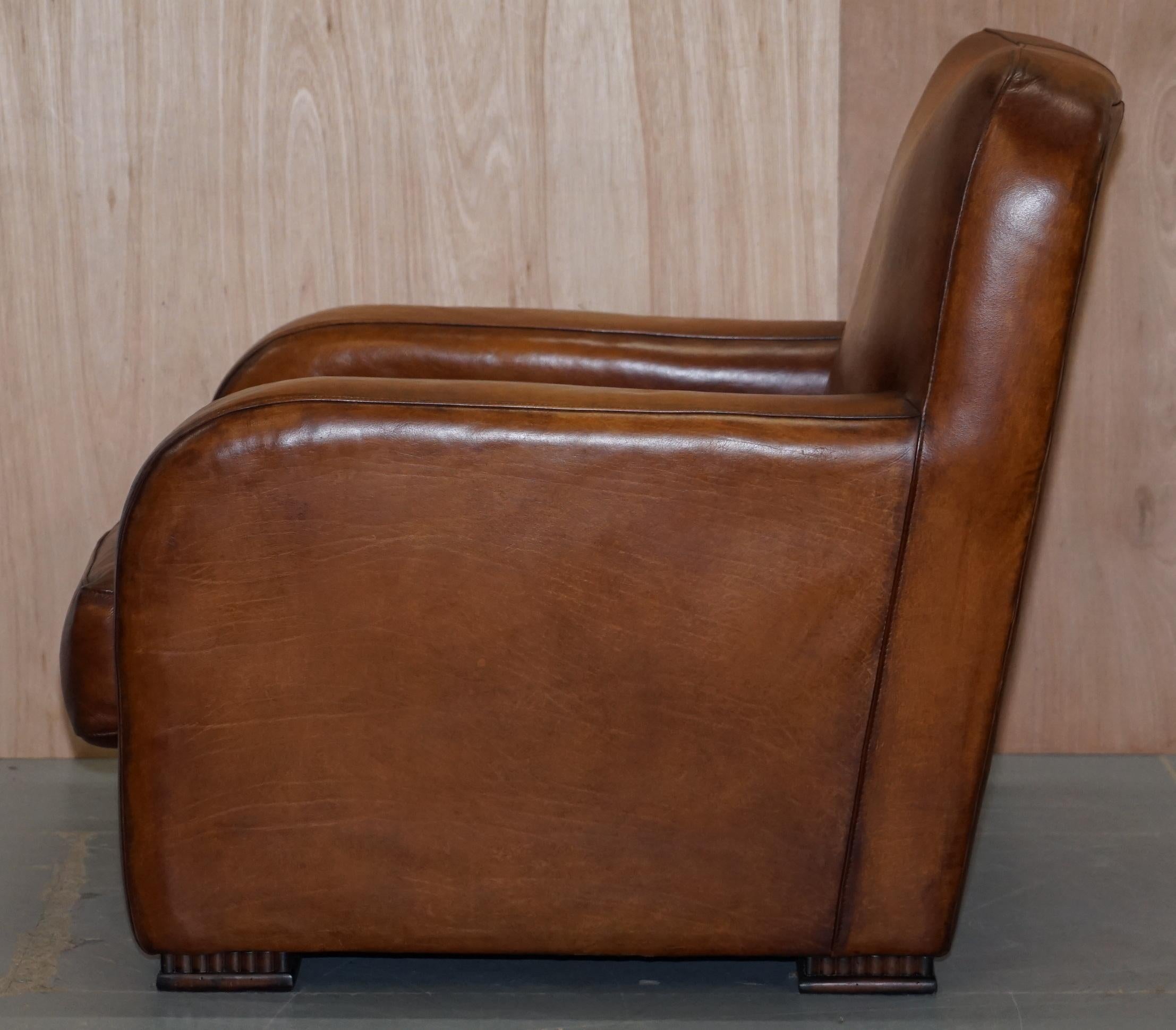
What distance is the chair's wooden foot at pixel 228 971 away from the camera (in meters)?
1.36

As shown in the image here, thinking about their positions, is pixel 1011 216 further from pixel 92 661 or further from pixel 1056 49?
pixel 92 661

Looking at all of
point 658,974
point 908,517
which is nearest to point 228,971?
point 658,974

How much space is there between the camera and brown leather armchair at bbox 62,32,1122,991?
1.19 meters

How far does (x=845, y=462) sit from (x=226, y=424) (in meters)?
0.51

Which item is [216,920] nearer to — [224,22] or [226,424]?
[226,424]

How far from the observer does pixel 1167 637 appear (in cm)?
202

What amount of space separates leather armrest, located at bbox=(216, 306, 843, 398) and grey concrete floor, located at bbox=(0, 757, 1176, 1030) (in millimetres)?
605

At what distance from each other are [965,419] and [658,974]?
0.63 metres

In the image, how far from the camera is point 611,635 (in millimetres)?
1230

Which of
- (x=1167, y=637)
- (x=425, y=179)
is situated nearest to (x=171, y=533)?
(x=425, y=179)

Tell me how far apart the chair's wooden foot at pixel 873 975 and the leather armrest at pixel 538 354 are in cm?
65

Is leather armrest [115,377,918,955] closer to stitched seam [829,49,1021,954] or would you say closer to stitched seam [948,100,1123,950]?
stitched seam [829,49,1021,954]

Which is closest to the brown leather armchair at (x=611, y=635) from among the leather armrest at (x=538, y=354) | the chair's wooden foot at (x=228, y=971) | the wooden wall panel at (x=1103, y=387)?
the chair's wooden foot at (x=228, y=971)

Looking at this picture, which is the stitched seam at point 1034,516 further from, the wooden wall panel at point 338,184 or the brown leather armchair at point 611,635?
the wooden wall panel at point 338,184
